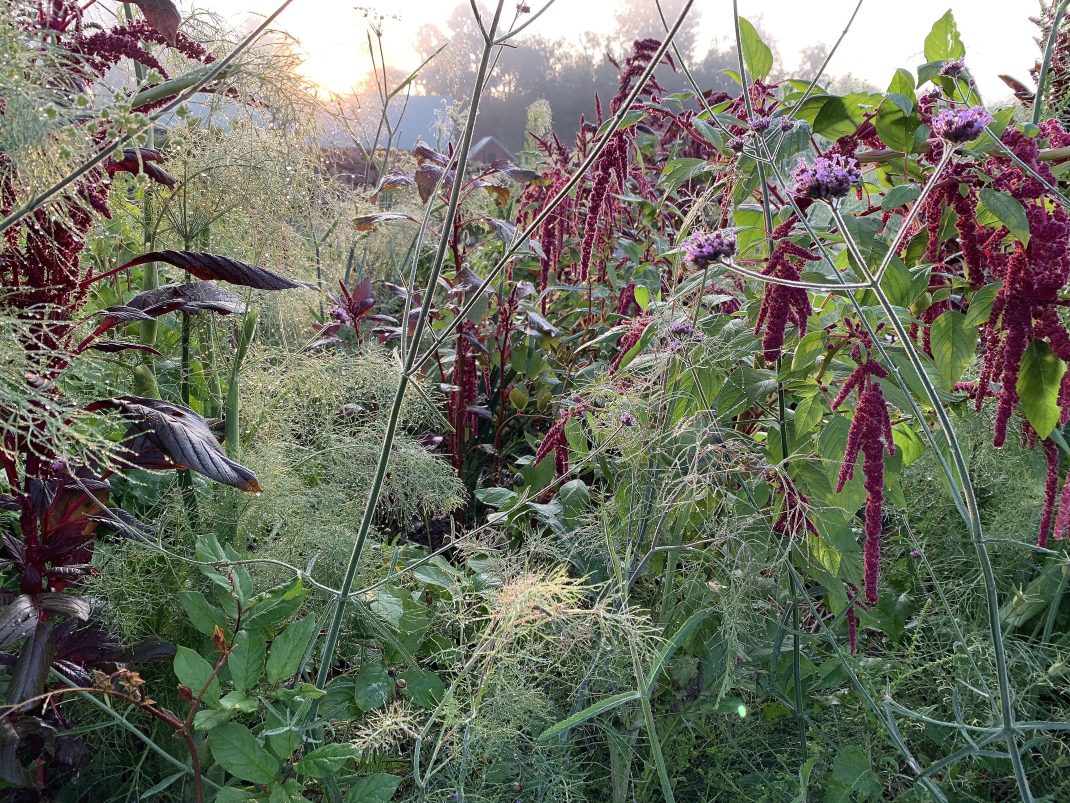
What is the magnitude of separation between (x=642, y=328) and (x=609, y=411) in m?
0.21

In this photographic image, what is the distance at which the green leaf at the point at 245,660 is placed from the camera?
1176 mm

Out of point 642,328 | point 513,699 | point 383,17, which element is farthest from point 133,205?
point 513,699

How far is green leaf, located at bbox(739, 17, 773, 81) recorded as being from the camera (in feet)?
5.02

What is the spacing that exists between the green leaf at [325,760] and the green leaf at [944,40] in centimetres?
146

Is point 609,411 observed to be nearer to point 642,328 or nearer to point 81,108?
point 642,328

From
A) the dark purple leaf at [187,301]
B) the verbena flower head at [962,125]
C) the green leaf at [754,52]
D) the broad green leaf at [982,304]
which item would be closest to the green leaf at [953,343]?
the broad green leaf at [982,304]

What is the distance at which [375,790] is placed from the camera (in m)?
1.17

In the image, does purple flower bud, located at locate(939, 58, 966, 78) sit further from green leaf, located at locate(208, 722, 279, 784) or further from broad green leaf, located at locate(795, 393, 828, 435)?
green leaf, located at locate(208, 722, 279, 784)

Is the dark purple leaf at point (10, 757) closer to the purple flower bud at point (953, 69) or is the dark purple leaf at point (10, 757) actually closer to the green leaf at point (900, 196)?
the green leaf at point (900, 196)

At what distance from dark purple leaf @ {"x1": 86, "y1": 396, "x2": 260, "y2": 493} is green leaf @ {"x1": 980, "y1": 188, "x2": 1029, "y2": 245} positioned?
1.14 m

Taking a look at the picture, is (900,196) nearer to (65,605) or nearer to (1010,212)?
(1010,212)

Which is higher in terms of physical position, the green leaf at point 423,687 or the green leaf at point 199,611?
the green leaf at point 199,611

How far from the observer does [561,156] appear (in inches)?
117

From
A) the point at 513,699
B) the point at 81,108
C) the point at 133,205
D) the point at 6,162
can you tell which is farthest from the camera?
the point at 133,205
